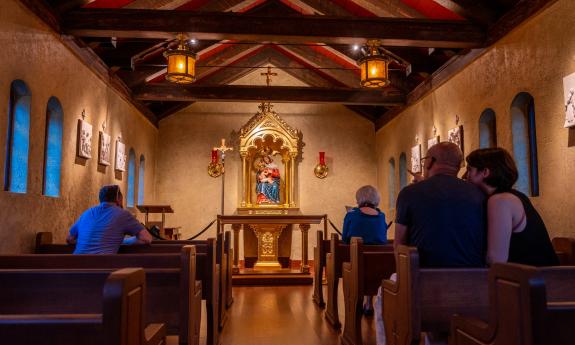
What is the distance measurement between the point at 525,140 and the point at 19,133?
5.54 m

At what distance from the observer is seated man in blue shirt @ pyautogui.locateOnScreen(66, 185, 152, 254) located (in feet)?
12.6

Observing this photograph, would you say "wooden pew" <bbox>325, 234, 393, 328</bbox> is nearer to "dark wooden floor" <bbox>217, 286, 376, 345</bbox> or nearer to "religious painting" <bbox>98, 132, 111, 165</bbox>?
"dark wooden floor" <bbox>217, 286, 376, 345</bbox>

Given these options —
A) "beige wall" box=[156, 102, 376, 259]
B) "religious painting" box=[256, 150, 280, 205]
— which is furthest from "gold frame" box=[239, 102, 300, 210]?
"beige wall" box=[156, 102, 376, 259]

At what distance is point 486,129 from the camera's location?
642cm

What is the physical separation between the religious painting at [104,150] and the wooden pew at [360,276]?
4671mm

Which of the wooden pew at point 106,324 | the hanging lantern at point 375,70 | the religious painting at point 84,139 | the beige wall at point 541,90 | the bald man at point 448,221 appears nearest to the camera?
the wooden pew at point 106,324

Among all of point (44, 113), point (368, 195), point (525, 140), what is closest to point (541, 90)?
point (525, 140)

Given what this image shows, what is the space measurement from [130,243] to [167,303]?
169cm

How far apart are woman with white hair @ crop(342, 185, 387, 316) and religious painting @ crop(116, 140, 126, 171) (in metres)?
4.84

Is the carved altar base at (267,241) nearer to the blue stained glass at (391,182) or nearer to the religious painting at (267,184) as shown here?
the religious painting at (267,184)

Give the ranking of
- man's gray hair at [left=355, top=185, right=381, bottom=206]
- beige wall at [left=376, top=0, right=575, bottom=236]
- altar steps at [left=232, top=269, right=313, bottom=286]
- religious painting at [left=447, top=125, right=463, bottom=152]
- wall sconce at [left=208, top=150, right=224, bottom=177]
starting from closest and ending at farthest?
beige wall at [left=376, top=0, right=575, bottom=236], man's gray hair at [left=355, top=185, right=381, bottom=206], religious painting at [left=447, top=125, right=463, bottom=152], altar steps at [left=232, top=269, right=313, bottom=286], wall sconce at [left=208, top=150, right=224, bottom=177]

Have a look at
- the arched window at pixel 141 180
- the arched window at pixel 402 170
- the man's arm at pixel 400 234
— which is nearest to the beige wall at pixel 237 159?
the arched window at pixel 141 180

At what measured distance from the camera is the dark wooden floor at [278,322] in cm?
436

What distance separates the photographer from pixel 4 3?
4574 mm
